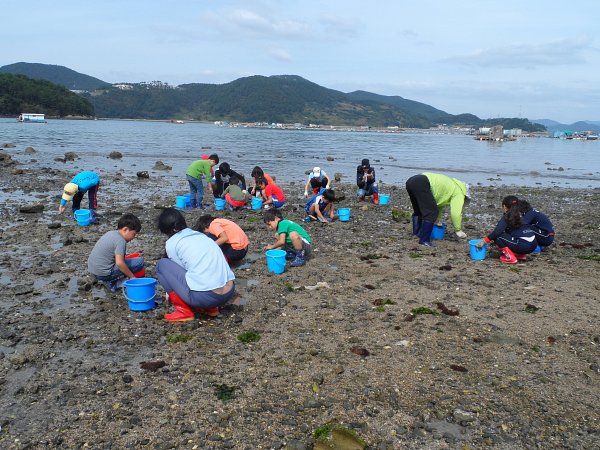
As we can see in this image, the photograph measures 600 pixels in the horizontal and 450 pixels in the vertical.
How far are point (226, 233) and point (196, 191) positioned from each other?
23.3ft

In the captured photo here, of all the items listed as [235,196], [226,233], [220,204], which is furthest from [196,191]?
[226,233]

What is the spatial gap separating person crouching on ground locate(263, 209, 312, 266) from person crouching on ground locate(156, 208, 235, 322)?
2688 mm

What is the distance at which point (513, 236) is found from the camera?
9.94m

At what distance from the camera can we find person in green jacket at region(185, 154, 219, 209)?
15.0m

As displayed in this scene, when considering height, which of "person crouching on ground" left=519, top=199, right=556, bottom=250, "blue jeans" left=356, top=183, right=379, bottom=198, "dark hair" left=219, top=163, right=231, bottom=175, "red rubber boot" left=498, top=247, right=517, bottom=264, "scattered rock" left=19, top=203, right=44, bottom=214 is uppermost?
"dark hair" left=219, top=163, right=231, bottom=175

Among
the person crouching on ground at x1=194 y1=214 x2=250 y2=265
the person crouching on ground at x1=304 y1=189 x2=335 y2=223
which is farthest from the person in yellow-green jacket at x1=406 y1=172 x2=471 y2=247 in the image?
the person crouching on ground at x1=194 y1=214 x2=250 y2=265

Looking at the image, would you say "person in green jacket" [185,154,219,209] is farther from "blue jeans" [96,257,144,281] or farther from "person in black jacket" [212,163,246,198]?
"blue jeans" [96,257,144,281]

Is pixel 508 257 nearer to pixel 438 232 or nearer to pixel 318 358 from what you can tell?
pixel 438 232

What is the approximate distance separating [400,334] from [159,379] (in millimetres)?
3146

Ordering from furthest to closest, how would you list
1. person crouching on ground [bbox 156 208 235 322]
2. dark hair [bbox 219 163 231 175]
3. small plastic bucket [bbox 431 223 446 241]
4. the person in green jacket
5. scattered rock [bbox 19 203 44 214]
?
dark hair [bbox 219 163 231 175]
the person in green jacket
scattered rock [bbox 19 203 44 214]
small plastic bucket [bbox 431 223 446 241]
person crouching on ground [bbox 156 208 235 322]

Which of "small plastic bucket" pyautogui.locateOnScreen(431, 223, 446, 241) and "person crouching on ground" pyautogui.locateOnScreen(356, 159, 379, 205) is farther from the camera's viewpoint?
"person crouching on ground" pyautogui.locateOnScreen(356, 159, 379, 205)

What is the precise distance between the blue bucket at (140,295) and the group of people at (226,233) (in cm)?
29

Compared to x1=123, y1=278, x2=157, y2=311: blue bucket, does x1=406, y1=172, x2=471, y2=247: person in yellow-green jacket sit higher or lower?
higher

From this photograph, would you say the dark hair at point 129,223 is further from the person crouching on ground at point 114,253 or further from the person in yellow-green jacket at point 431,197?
the person in yellow-green jacket at point 431,197
